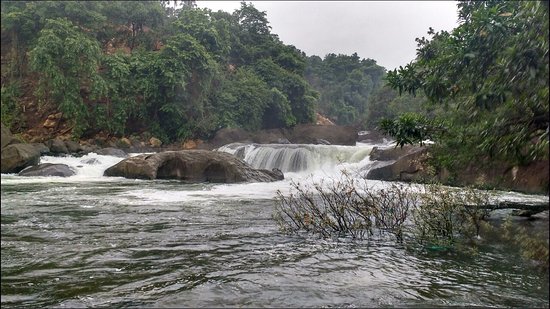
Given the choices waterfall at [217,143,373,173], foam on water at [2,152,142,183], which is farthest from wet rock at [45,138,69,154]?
waterfall at [217,143,373,173]

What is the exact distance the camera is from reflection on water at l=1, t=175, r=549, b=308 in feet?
14.1

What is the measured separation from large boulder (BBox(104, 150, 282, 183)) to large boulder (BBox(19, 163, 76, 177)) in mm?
1413

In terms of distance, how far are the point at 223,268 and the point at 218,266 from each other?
4.2 inches

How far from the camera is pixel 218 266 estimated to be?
5.45 m

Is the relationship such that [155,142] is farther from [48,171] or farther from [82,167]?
[48,171]

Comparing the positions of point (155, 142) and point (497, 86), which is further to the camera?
point (155, 142)

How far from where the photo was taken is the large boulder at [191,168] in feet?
53.2

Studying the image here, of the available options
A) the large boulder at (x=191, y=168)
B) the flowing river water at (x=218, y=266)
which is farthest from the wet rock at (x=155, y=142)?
the flowing river water at (x=218, y=266)

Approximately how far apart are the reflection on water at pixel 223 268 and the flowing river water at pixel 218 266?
1cm

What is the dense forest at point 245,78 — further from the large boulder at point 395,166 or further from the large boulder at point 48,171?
the large boulder at point 395,166

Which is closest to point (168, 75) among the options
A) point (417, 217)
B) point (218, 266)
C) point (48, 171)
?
point (48, 171)

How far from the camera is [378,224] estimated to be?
750cm

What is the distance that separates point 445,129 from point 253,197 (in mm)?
7217

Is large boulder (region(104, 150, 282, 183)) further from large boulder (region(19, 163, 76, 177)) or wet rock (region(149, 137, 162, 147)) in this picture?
wet rock (region(149, 137, 162, 147))
